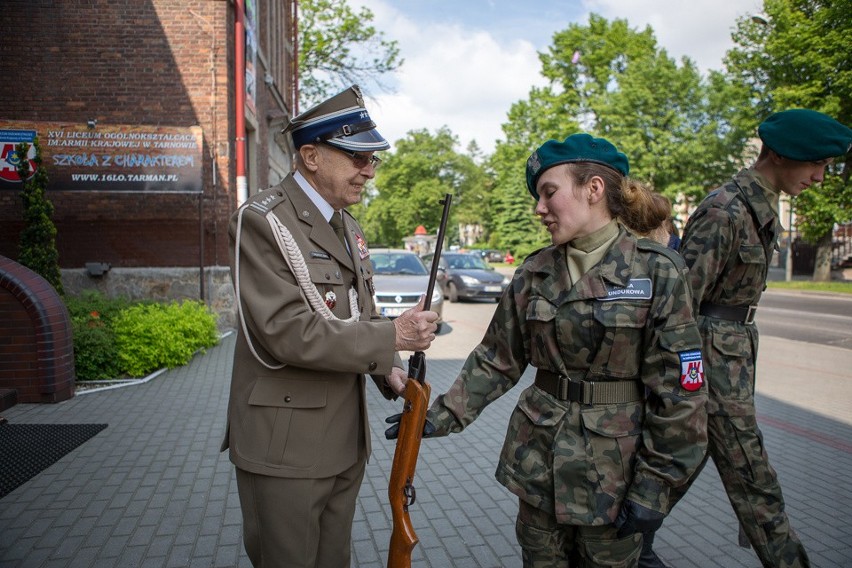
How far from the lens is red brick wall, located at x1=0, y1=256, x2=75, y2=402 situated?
6.25 metres

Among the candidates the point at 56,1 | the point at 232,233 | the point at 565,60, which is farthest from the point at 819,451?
the point at 565,60

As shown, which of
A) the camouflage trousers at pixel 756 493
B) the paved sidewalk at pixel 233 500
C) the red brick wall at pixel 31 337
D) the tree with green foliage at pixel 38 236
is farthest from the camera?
the tree with green foliage at pixel 38 236

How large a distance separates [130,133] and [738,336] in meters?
10.4

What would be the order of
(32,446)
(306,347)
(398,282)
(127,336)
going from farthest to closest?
(398,282)
(127,336)
(32,446)
(306,347)

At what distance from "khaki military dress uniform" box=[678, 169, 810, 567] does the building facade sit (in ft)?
31.1

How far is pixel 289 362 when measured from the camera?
2.00m

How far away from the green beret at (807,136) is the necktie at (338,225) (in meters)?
1.89

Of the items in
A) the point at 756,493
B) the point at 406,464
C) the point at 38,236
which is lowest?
the point at 756,493

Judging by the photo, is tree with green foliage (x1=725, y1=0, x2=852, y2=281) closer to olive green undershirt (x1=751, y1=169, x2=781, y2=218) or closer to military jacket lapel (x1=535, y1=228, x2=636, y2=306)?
olive green undershirt (x1=751, y1=169, x2=781, y2=218)

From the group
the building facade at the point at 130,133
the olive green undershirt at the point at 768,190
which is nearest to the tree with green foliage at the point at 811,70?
the building facade at the point at 130,133

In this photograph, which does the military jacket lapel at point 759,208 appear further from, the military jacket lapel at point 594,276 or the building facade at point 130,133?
the building facade at point 130,133

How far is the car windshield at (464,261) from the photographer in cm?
2058

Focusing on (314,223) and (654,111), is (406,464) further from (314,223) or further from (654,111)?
Answer: (654,111)

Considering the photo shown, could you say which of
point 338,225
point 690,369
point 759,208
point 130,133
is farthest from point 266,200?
point 130,133
